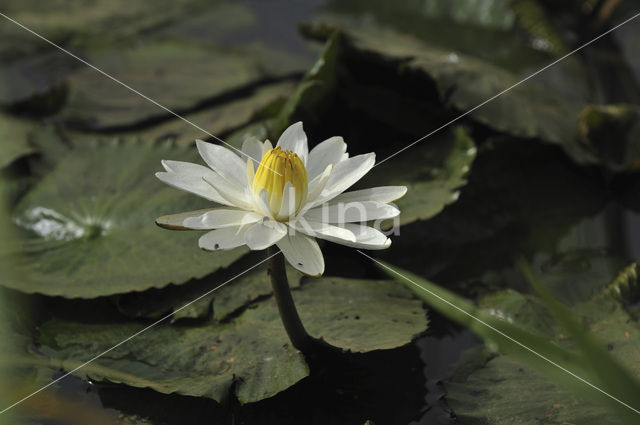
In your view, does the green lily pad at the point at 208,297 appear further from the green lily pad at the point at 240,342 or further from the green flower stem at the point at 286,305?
the green flower stem at the point at 286,305

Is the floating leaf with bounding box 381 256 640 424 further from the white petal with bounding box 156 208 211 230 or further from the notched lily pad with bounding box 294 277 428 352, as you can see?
the white petal with bounding box 156 208 211 230

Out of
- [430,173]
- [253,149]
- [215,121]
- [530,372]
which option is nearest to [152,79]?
[215,121]

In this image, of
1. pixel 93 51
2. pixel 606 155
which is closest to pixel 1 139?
pixel 93 51

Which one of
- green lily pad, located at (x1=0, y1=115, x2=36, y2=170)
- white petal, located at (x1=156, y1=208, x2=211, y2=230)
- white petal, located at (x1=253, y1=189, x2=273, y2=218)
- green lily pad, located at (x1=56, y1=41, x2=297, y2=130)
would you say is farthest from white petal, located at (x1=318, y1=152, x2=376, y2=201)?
green lily pad, located at (x1=56, y1=41, x2=297, y2=130)

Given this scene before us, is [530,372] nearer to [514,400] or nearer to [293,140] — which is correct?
[514,400]

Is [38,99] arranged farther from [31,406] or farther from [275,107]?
[31,406]

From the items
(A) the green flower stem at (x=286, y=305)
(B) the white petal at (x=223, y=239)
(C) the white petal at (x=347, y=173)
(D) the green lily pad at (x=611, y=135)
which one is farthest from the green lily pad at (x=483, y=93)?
(B) the white petal at (x=223, y=239)
